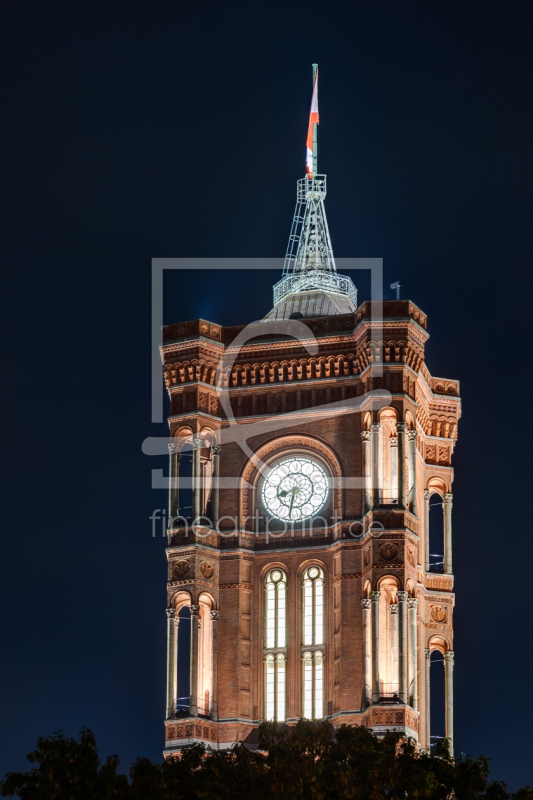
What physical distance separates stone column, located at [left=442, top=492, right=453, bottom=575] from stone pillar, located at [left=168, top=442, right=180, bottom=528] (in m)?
11.9

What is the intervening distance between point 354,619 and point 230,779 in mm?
18858

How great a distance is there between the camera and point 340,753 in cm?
6706

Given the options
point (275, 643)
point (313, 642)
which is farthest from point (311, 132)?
point (313, 642)

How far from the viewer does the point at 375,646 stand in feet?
270

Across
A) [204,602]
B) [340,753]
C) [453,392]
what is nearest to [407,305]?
[453,392]

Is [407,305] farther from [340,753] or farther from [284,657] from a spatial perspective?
[340,753]

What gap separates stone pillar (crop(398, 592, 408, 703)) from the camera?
3201 inches

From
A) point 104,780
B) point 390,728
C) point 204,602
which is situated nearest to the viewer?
point 104,780

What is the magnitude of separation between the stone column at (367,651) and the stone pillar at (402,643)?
1.14 metres

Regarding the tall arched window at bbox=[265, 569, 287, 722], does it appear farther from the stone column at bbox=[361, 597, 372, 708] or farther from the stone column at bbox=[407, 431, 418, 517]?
the stone column at bbox=[407, 431, 418, 517]

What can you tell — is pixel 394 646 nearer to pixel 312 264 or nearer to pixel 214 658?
pixel 214 658

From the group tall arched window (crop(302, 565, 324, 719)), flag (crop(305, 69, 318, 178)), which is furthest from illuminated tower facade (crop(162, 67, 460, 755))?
flag (crop(305, 69, 318, 178))

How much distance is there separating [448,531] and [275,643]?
10.2 metres

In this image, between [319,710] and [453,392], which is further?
[453,392]
